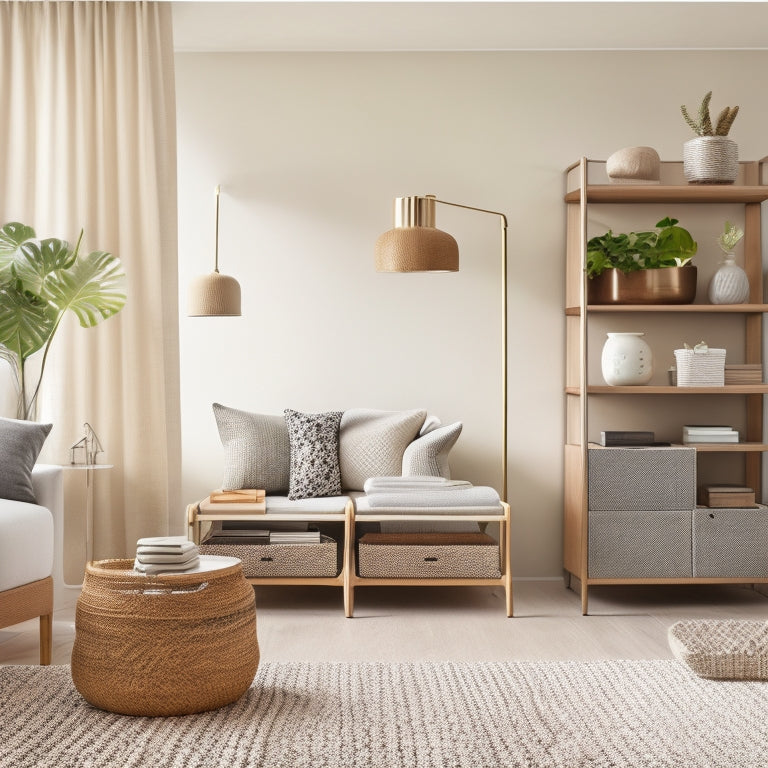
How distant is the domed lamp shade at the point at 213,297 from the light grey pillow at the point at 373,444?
2.54ft

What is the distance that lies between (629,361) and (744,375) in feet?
1.82

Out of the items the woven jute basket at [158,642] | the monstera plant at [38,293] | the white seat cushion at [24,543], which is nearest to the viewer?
the woven jute basket at [158,642]

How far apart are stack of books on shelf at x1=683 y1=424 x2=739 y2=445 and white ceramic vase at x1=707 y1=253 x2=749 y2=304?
0.60 m

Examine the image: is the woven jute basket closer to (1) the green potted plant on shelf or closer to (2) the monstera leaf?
(2) the monstera leaf

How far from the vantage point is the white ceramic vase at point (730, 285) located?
4.25m

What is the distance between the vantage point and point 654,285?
4188 mm

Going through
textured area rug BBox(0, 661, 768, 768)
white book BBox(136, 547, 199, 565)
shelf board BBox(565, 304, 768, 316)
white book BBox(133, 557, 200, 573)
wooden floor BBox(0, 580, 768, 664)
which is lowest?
wooden floor BBox(0, 580, 768, 664)

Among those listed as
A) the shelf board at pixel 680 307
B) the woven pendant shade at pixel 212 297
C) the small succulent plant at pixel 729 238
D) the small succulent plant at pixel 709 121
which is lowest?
the shelf board at pixel 680 307

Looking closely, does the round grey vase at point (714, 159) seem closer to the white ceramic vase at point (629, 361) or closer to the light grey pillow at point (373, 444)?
the white ceramic vase at point (629, 361)

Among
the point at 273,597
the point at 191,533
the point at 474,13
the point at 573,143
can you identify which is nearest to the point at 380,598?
the point at 273,597

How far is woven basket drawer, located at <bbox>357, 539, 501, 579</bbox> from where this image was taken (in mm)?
3836

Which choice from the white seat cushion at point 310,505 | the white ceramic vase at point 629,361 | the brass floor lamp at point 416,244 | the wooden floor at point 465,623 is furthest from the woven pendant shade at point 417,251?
the wooden floor at point 465,623

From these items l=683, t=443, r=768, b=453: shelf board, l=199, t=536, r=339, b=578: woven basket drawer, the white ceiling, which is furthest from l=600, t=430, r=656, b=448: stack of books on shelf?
the white ceiling

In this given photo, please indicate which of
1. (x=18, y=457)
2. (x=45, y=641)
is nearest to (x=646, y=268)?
(x=18, y=457)
